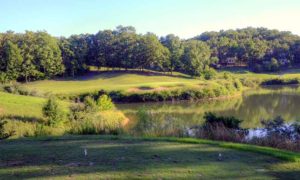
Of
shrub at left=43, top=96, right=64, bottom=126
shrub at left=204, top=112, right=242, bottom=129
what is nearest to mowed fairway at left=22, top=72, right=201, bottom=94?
shrub at left=43, top=96, right=64, bottom=126

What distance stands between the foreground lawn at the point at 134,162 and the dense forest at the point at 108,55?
6906 centimetres

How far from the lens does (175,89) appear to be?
6631 cm

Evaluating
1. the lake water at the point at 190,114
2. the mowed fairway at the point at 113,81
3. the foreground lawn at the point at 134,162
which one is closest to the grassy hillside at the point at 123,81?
the mowed fairway at the point at 113,81

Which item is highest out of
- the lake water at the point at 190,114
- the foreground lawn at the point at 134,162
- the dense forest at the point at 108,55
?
the dense forest at the point at 108,55

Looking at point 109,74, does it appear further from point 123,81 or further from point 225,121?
point 225,121

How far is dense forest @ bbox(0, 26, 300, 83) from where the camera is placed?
8331cm

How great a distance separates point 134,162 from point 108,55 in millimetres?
90005

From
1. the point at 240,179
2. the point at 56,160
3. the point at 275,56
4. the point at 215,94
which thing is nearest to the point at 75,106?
the point at 56,160

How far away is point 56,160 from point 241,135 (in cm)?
765

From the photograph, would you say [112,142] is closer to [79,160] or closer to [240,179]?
[79,160]

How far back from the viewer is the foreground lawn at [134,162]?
7344mm

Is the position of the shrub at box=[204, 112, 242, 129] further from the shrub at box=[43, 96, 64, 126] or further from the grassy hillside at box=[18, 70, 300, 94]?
the grassy hillside at box=[18, 70, 300, 94]

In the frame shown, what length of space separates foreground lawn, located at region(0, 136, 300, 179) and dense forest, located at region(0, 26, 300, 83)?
6906cm

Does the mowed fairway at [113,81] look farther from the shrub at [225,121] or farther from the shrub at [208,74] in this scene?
the shrub at [225,121]
